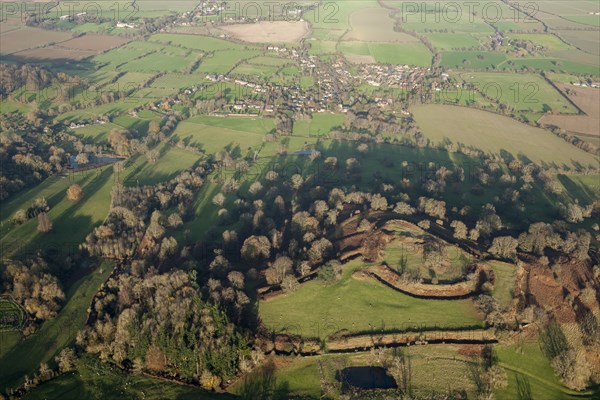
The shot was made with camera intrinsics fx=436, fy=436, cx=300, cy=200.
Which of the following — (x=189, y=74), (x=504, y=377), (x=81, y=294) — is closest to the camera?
(x=504, y=377)

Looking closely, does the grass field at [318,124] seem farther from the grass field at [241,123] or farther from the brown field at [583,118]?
the brown field at [583,118]

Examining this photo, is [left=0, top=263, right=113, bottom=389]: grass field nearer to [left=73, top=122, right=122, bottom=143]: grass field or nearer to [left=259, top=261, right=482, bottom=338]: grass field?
[left=259, top=261, right=482, bottom=338]: grass field

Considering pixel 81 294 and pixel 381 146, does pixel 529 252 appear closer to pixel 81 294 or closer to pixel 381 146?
pixel 381 146

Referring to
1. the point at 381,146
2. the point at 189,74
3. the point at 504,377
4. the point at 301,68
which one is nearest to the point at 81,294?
the point at 504,377

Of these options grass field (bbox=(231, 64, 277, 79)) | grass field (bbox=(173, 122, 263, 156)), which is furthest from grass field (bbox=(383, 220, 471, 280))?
grass field (bbox=(231, 64, 277, 79))

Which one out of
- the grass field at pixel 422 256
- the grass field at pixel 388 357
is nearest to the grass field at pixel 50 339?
the grass field at pixel 388 357

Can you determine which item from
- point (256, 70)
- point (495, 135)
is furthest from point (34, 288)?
point (256, 70)
